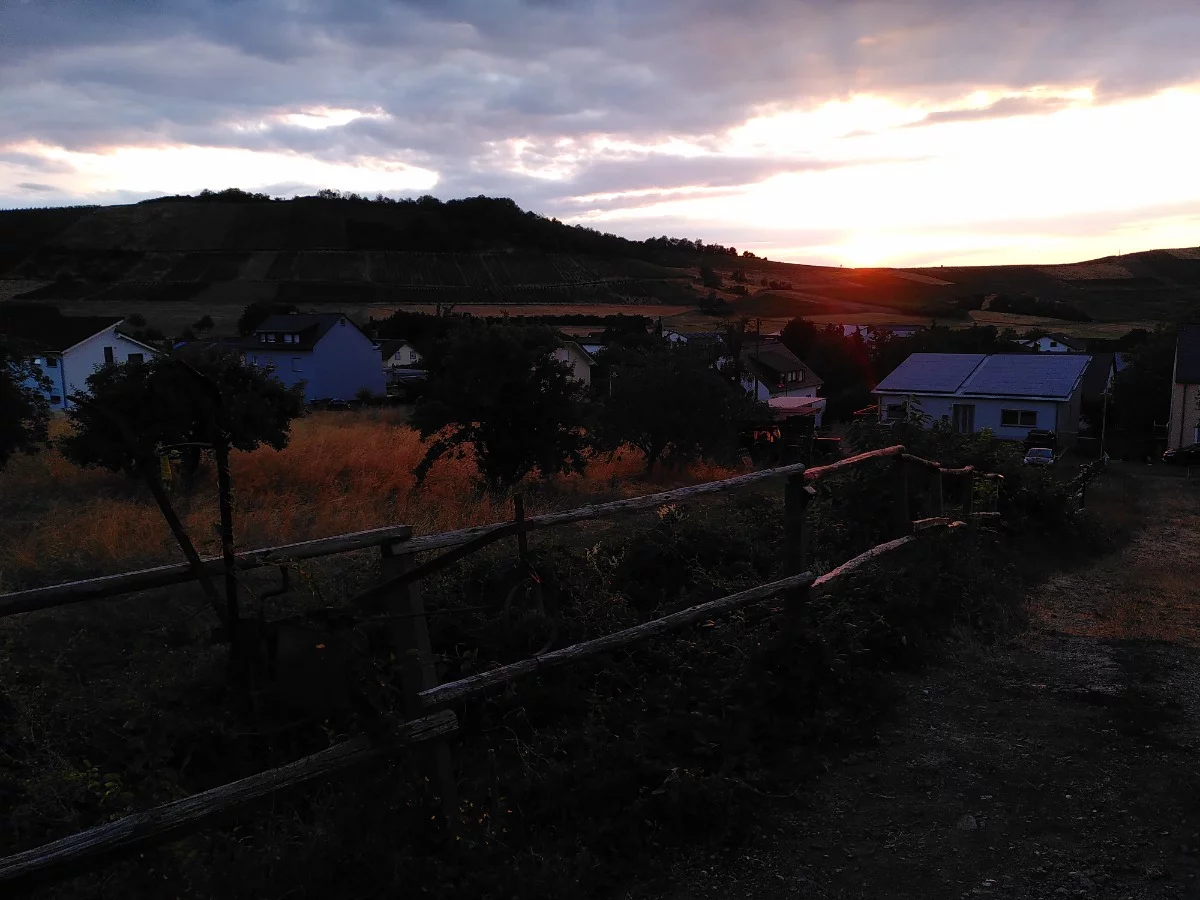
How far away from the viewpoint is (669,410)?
18.5 metres

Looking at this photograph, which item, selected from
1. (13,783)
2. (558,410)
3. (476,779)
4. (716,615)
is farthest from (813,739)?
(558,410)

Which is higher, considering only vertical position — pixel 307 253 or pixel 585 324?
pixel 307 253

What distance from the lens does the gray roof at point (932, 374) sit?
46.3 meters

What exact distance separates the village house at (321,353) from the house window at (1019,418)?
3677 cm

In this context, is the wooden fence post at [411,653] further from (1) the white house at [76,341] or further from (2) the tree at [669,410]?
(1) the white house at [76,341]

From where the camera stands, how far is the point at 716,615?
477 cm

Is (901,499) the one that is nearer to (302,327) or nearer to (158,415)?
(158,415)

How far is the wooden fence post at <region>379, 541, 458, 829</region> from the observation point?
330cm

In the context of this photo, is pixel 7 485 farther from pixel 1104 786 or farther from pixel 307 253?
pixel 307 253

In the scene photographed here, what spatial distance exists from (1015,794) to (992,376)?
46.8 meters

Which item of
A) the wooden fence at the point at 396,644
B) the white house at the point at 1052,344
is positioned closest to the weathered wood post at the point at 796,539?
the wooden fence at the point at 396,644

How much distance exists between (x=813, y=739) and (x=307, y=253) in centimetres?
11679

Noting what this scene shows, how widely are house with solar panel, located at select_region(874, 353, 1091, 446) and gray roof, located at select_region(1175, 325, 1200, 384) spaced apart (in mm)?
4470

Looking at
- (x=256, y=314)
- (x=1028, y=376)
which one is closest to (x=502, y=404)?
(x=1028, y=376)
